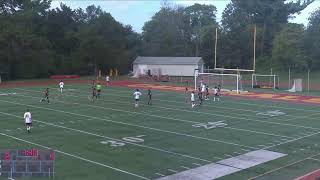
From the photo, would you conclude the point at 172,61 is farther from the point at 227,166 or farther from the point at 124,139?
the point at 227,166

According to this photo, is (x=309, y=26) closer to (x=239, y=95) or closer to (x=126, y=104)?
(x=239, y=95)

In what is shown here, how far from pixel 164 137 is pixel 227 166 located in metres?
5.64

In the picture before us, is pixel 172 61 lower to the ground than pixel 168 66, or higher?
higher

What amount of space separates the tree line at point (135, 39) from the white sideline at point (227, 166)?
150ft

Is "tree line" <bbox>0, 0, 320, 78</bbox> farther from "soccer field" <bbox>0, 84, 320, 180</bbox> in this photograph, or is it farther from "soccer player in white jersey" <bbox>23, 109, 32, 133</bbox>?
"soccer player in white jersey" <bbox>23, 109, 32, 133</bbox>

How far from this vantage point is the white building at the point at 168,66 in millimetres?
69375

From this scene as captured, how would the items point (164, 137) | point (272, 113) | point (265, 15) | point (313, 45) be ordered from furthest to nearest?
1. point (265, 15)
2. point (313, 45)
3. point (272, 113)
4. point (164, 137)

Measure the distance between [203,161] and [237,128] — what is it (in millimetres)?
7896

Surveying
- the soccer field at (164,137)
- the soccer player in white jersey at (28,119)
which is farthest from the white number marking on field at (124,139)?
the soccer player in white jersey at (28,119)

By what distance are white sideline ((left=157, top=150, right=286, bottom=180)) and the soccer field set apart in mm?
70

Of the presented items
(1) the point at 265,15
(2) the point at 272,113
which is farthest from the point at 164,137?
(1) the point at 265,15

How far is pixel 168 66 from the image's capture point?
70375 millimetres

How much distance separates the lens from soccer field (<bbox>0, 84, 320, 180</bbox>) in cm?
1662

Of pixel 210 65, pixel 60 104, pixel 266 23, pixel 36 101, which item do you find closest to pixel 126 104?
pixel 60 104
